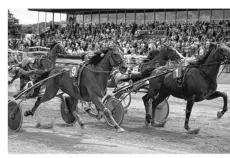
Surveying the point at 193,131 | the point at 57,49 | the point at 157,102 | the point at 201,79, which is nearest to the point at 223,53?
the point at 201,79

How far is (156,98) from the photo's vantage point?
31.2 ft

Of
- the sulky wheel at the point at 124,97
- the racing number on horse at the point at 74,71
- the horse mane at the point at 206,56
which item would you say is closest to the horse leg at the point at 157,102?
the sulky wheel at the point at 124,97

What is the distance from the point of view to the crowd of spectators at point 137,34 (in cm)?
1936

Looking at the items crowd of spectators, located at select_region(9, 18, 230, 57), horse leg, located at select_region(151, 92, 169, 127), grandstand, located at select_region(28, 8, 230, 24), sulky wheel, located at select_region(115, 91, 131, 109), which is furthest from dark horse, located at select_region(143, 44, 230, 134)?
grandstand, located at select_region(28, 8, 230, 24)

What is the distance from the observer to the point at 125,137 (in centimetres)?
795

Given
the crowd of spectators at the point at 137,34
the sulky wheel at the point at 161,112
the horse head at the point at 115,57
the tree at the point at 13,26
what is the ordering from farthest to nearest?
the tree at the point at 13,26, the crowd of spectators at the point at 137,34, the sulky wheel at the point at 161,112, the horse head at the point at 115,57

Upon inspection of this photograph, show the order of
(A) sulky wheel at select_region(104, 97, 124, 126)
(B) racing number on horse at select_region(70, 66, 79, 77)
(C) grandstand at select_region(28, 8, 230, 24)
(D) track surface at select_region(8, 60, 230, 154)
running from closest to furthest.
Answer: (D) track surface at select_region(8, 60, 230, 154)
(B) racing number on horse at select_region(70, 66, 79, 77)
(A) sulky wheel at select_region(104, 97, 124, 126)
(C) grandstand at select_region(28, 8, 230, 24)

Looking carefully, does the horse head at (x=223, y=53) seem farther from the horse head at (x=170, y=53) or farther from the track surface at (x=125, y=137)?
the horse head at (x=170, y=53)

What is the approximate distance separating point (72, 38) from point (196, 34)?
10.2m

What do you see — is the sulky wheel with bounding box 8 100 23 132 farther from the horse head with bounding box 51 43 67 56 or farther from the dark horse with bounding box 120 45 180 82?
the horse head with bounding box 51 43 67 56

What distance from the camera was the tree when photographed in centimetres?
3780

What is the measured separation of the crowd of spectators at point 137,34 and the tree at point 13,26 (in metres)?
6.29

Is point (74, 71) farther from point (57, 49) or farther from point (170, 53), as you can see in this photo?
point (57, 49)

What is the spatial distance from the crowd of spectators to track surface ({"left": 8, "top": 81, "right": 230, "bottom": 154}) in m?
6.34
